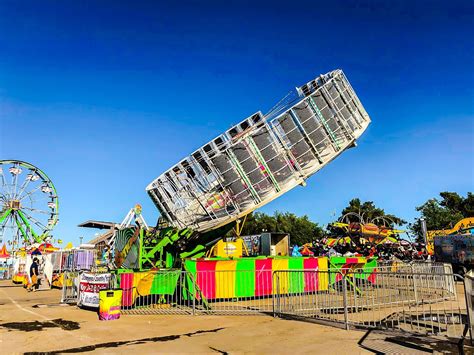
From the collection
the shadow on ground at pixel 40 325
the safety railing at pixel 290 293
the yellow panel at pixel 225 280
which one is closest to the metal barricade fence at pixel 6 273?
the safety railing at pixel 290 293

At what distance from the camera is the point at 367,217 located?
6906 centimetres

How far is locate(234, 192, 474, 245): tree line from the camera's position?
63.8 metres

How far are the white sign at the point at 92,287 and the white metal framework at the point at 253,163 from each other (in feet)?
10.3

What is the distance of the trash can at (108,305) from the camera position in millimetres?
10523

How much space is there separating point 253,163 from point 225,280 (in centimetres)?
430

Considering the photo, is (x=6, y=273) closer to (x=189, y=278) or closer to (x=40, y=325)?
(x=40, y=325)

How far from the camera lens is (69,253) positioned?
26016 millimetres

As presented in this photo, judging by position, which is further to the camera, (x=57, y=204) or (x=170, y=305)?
(x=57, y=204)

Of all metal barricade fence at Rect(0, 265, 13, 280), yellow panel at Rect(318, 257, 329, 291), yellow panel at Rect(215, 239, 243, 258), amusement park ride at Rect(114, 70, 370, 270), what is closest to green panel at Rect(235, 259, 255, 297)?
amusement park ride at Rect(114, 70, 370, 270)

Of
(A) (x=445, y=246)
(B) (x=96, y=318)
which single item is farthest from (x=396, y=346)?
(A) (x=445, y=246)

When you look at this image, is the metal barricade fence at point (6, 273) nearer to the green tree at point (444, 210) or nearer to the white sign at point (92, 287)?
the white sign at point (92, 287)

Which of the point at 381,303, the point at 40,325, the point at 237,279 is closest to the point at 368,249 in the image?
the point at 381,303

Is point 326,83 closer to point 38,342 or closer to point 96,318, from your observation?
point 96,318

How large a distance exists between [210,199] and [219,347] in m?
6.87
